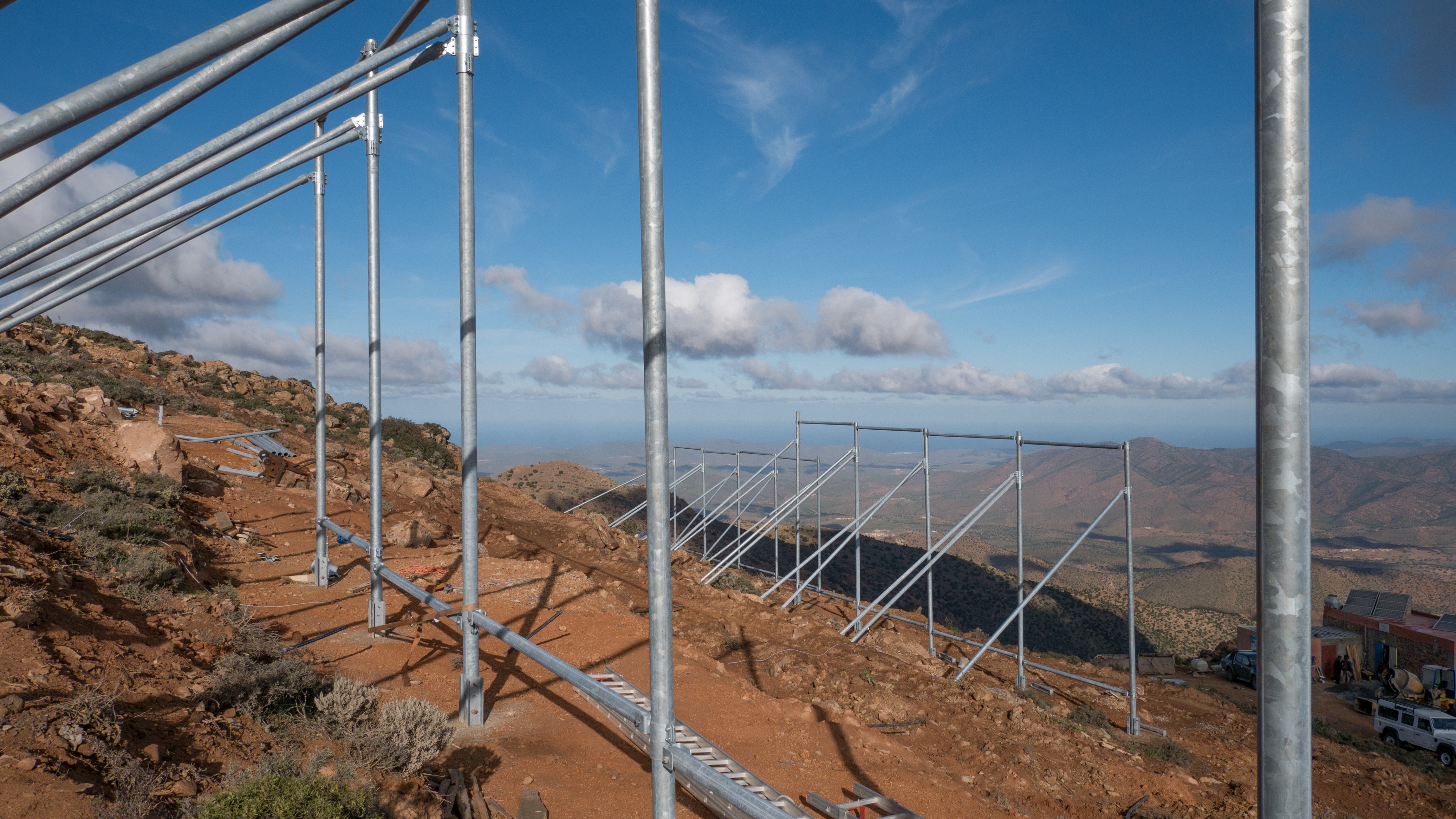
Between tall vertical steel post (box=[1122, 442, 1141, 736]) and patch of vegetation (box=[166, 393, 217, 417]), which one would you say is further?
patch of vegetation (box=[166, 393, 217, 417])

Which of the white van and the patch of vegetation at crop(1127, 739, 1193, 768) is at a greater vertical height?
the patch of vegetation at crop(1127, 739, 1193, 768)

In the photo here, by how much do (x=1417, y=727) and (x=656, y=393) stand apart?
61.7ft

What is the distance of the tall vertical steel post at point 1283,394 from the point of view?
4.78ft

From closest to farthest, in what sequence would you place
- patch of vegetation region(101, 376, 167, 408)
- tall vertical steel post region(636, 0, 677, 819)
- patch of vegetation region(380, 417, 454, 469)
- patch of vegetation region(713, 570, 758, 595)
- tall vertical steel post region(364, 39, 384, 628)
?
tall vertical steel post region(636, 0, 677, 819)
tall vertical steel post region(364, 39, 384, 628)
patch of vegetation region(713, 570, 758, 595)
patch of vegetation region(101, 376, 167, 408)
patch of vegetation region(380, 417, 454, 469)

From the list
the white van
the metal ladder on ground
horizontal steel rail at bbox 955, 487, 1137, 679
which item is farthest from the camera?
the white van

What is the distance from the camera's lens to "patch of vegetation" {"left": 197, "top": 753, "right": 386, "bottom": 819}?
3479 mm

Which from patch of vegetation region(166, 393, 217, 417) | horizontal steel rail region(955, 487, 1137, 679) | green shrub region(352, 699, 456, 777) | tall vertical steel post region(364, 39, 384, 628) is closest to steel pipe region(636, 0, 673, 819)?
green shrub region(352, 699, 456, 777)

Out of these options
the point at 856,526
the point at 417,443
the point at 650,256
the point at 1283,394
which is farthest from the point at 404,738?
the point at 417,443

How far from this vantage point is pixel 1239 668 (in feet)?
63.3

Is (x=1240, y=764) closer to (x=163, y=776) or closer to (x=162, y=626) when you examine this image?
(x=163, y=776)

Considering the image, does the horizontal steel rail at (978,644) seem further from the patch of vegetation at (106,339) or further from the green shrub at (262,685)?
the patch of vegetation at (106,339)

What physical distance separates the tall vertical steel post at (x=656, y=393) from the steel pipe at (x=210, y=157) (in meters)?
3.32

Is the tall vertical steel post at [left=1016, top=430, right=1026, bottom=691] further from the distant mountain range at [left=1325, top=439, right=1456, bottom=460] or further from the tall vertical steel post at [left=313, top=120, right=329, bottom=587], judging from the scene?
the distant mountain range at [left=1325, top=439, right=1456, bottom=460]

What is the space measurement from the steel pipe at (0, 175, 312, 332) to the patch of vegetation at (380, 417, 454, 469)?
19918 mm
